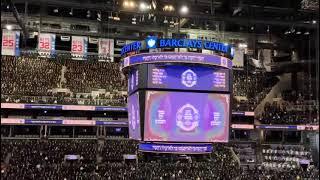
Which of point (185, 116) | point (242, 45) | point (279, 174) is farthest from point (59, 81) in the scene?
point (185, 116)

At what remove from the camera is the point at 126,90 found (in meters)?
35.9

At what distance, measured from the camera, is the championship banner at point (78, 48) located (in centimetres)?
3784

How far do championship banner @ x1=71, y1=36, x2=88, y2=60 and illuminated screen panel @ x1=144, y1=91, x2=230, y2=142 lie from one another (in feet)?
77.3

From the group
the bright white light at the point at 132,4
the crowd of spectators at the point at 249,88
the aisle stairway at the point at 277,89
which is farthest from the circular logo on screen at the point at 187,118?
the aisle stairway at the point at 277,89

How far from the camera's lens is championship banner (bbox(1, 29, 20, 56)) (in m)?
35.5

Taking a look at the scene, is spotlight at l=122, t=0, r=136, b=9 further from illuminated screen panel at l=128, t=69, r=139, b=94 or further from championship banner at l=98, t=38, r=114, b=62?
illuminated screen panel at l=128, t=69, r=139, b=94

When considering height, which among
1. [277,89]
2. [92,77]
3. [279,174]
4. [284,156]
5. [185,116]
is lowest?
[279,174]

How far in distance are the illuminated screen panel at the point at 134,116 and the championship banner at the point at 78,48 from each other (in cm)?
2139

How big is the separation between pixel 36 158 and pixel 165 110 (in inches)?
619

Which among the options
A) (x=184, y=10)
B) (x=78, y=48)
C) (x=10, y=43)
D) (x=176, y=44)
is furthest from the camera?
(x=78, y=48)

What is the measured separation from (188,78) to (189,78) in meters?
0.04

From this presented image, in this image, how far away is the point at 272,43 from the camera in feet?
142

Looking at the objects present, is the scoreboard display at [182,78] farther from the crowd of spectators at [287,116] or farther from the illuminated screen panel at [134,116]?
the crowd of spectators at [287,116]

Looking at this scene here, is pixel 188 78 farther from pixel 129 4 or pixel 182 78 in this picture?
pixel 129 4
